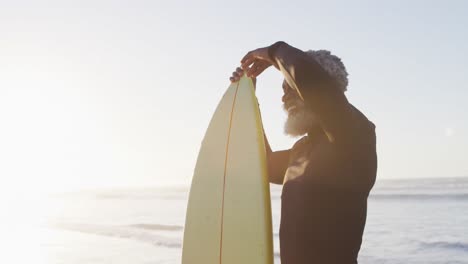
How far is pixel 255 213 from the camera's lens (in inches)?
96.8

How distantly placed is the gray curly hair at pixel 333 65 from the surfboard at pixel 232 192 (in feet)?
2.15

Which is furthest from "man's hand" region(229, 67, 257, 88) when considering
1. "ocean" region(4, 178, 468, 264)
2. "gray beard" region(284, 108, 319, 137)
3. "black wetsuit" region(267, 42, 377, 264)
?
"ocean" region(4, 178, 468, 264)

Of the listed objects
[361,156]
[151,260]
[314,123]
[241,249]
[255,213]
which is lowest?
[151,260]

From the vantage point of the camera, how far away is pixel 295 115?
212 cm

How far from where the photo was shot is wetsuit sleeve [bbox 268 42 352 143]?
1.84 m

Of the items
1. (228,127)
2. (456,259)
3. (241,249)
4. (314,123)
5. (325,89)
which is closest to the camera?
(325,89)

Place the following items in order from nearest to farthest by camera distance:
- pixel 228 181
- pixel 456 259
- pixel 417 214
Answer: pixel 228 181, pixel 456 259, pixel 417 214

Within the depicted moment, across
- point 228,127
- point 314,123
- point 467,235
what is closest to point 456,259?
point 467,235

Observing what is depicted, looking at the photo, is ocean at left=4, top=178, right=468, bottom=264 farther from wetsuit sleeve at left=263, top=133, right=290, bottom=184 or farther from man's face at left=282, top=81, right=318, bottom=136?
man's face at left=282, top=81, right=318, bottom=136

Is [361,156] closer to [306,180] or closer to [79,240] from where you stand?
[306,180]

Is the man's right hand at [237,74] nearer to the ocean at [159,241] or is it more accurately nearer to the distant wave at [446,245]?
the ocean at [159,241]

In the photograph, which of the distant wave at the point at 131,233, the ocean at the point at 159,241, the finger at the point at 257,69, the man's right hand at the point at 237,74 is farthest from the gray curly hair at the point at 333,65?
the distant wave at the point at 131,233

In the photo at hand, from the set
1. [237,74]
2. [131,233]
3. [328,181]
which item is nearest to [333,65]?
[328,181]

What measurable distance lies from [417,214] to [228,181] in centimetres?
1287
